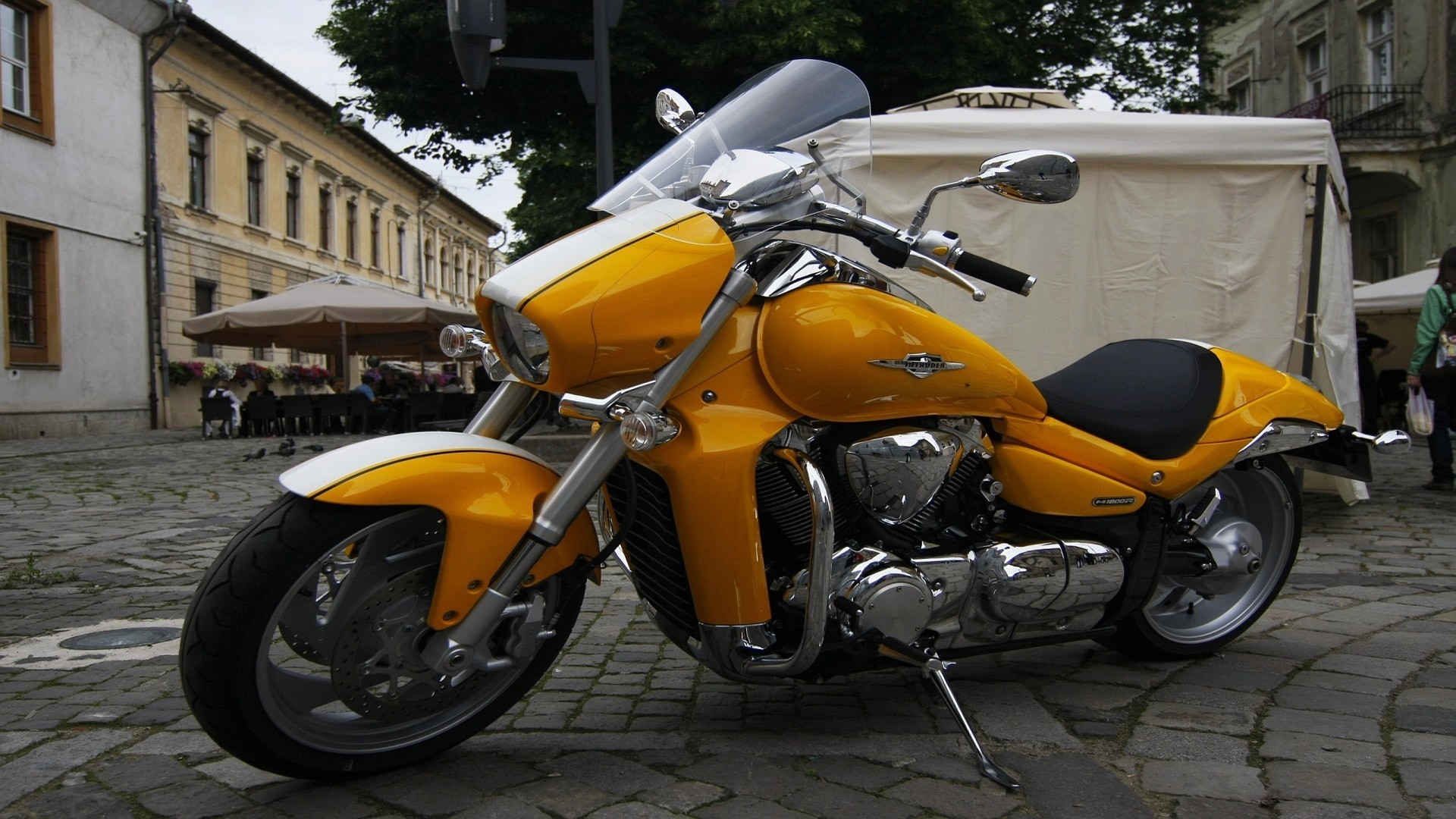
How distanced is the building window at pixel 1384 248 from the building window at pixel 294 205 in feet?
84.7

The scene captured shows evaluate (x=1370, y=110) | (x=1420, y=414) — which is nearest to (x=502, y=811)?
(x=1420, y=414)

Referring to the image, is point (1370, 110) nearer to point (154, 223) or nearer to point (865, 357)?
point (154, 223)

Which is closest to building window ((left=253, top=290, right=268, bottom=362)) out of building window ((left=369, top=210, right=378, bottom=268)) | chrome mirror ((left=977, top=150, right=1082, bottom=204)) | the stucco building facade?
the stucco building facade

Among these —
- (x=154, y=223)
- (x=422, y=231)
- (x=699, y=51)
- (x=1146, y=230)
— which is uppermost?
(x=422, y=231)

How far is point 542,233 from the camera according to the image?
79.5 feet

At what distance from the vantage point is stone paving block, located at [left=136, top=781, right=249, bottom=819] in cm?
241

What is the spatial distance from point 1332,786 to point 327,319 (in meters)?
14.8

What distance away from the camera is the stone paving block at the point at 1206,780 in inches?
100

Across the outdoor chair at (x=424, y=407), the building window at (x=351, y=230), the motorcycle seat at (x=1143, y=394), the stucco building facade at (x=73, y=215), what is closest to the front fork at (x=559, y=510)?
the motorcycle seat at (x=1143, y=394)

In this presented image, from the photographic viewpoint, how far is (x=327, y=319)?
15680 mm

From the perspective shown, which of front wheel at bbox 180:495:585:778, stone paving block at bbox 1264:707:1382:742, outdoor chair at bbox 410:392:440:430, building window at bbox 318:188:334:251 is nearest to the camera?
front wheel at bbox 180:495:585:778

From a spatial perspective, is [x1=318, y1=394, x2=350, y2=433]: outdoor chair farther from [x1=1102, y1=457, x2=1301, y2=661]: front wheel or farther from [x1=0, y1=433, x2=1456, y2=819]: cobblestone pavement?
[x1=1102, y1=457, x2=1301, y2=661]: front wheel

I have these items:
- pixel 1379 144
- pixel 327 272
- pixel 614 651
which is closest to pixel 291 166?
pixel 327 272

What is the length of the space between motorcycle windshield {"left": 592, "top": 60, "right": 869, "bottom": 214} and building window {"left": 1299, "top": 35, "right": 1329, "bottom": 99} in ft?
85.1
